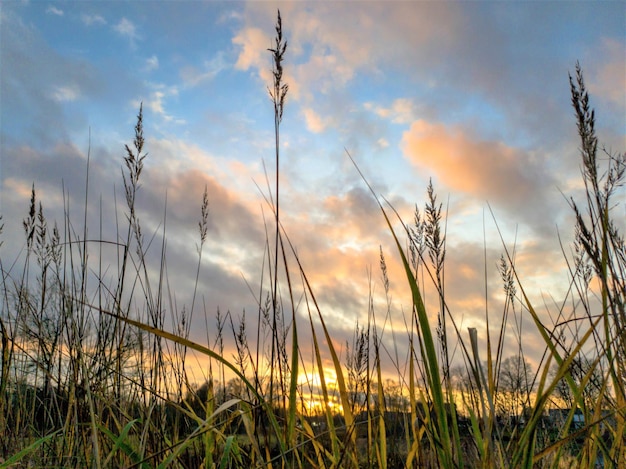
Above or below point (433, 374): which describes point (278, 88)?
above

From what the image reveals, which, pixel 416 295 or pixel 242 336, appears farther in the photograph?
pixel 242 336

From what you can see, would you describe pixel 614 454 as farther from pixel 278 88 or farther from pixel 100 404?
pixel 100 404

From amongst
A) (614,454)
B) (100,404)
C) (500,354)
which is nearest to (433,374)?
(500,354)

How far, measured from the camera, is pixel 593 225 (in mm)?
1924

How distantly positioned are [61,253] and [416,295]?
3200 millimetres

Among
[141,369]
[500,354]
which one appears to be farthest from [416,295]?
[141,369]

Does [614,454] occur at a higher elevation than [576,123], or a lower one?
lower

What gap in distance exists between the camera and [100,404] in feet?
8.20

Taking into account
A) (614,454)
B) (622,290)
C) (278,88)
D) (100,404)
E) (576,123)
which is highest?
(278,88)

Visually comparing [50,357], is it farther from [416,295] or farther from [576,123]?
[576,123]

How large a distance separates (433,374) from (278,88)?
1.09m

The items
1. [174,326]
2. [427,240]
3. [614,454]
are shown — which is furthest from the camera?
[174,326]

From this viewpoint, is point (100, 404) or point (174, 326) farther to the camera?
point (174, 326)

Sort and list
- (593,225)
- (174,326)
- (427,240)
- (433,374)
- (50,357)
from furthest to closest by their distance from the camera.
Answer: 1. (174,326)
2. (50,357)
3. (427,240)
4. (593,225)
5. (433,374)
